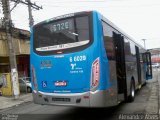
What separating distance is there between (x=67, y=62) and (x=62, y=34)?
2.99ft

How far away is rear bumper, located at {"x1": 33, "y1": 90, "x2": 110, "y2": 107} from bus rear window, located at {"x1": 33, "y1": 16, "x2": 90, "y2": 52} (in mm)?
1397

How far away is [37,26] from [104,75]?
9.59 feet

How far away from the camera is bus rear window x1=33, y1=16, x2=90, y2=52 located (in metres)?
9.00

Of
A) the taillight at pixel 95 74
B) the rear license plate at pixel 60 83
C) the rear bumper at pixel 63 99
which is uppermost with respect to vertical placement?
the taillight at pixel 95 74

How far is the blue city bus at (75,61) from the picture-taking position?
8.69 m

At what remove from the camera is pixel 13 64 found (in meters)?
19.7

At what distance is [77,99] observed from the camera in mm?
8812

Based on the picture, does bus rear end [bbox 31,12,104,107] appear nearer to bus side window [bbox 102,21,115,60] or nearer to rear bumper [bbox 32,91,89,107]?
rear bumper [bbox 32,91,89,107]

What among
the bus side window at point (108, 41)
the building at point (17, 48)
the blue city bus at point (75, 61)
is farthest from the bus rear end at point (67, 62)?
the building at point (17, 48)

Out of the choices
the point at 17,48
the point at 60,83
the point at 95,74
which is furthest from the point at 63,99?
the point at 17,48

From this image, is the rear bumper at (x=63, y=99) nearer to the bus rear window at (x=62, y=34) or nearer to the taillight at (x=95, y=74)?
the taillight at (x=95, y=74)

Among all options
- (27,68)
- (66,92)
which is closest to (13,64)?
(66,92)

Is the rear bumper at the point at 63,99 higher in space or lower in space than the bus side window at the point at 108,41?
lower

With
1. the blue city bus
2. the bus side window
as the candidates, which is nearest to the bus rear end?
the blue city bus
